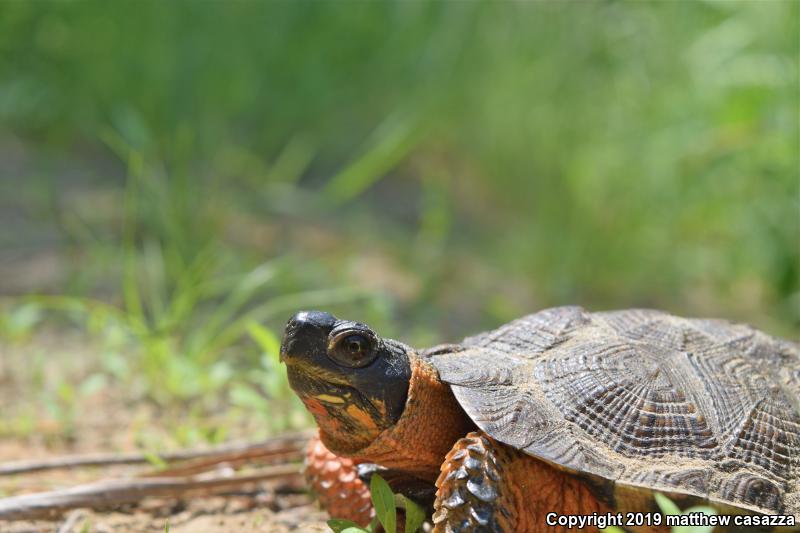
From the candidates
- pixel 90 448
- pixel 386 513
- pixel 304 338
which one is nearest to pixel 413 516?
pixel 386 513

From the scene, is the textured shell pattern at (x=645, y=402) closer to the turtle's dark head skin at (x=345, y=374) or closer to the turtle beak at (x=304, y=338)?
the turtle's dark head skin at (x=345, y=374)

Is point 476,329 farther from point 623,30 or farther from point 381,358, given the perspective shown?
point 623,30

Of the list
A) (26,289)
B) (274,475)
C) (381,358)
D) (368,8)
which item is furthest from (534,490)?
(368,8)

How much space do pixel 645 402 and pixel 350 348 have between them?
622 mm

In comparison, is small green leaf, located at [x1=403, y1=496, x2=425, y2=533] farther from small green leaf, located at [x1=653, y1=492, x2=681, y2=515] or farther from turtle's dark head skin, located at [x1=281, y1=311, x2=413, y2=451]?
small green leaf, located at [x1=653, y1=492, x2=681, y2=515]

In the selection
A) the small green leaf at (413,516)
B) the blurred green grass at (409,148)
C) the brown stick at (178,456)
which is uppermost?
the blurred green grass at (409,148)

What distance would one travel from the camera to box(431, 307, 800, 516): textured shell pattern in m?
1.47

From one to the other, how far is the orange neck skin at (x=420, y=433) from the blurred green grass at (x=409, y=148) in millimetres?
1405

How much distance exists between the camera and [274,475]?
1.92 m

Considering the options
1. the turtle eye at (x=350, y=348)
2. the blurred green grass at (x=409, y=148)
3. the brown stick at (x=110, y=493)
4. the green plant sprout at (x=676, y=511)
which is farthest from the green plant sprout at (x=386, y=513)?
the blurred green grass at (x=409, y=148)

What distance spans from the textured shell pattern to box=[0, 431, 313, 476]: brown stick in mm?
558

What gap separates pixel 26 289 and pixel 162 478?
186 cm

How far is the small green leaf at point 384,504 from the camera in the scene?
1511 millimetres

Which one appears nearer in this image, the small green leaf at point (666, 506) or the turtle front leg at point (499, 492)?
the small green leaf at point (666, 506)
